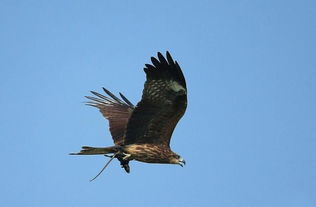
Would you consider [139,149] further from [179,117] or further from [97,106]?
[97,106]

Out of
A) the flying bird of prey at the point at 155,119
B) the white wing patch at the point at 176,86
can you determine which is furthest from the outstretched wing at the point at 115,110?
the white wing patch at the point at 176,86

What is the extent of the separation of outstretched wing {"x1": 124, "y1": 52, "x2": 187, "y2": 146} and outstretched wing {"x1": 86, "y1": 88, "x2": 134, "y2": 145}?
1398 mm

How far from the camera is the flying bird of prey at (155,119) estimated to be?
38.5 ft

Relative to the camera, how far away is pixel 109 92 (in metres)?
15.9

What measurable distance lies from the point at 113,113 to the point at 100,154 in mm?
2672

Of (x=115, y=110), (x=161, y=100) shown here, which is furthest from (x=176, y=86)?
(x=115, y=110)

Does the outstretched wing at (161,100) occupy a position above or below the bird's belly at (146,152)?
above

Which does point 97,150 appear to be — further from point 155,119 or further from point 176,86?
point 176,86

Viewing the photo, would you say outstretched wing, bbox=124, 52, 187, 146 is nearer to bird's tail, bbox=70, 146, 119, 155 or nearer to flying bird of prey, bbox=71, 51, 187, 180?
flying bird of prey, bbox=71, 51, 187, 180

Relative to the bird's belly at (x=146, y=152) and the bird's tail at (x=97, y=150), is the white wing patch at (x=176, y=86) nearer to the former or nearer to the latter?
the bird's belly at (x=146, y=152)

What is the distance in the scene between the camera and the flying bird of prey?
1173 centimetres

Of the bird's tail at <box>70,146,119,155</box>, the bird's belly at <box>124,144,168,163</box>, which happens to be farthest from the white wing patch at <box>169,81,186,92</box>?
the bird's tail at <box>70,146,119,155</box>

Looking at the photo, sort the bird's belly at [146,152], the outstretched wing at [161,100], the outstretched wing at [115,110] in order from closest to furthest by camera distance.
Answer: the outstretched wing at [161,100], the bird's belly at [146,152], the outstretched wing at [115,110]

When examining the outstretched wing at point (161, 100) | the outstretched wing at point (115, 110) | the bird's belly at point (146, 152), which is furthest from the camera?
the outstretched wing at point (115, 110)
